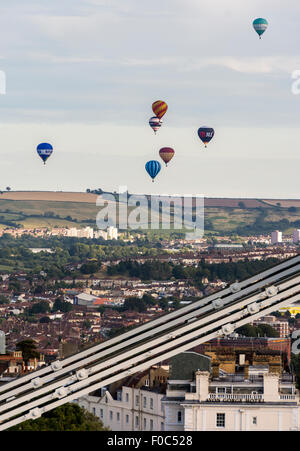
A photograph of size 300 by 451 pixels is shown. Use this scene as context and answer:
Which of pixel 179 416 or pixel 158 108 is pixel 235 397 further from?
pixel 158 108

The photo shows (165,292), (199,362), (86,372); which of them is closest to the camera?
(86,372)

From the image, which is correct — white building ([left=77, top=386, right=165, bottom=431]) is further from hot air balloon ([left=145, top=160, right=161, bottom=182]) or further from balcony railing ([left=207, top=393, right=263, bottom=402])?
hot air balloon ([left=145, top=160, right=161, bottom=182])

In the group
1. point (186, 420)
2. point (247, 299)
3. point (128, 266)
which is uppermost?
point (128, 266)

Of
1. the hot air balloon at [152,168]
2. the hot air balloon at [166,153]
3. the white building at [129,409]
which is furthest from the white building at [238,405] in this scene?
the hot air balloon at [166,153]

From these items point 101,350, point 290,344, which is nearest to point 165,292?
point 290,344

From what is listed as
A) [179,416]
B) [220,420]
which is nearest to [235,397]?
[220,420]

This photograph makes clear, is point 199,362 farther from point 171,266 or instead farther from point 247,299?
point 171,266
